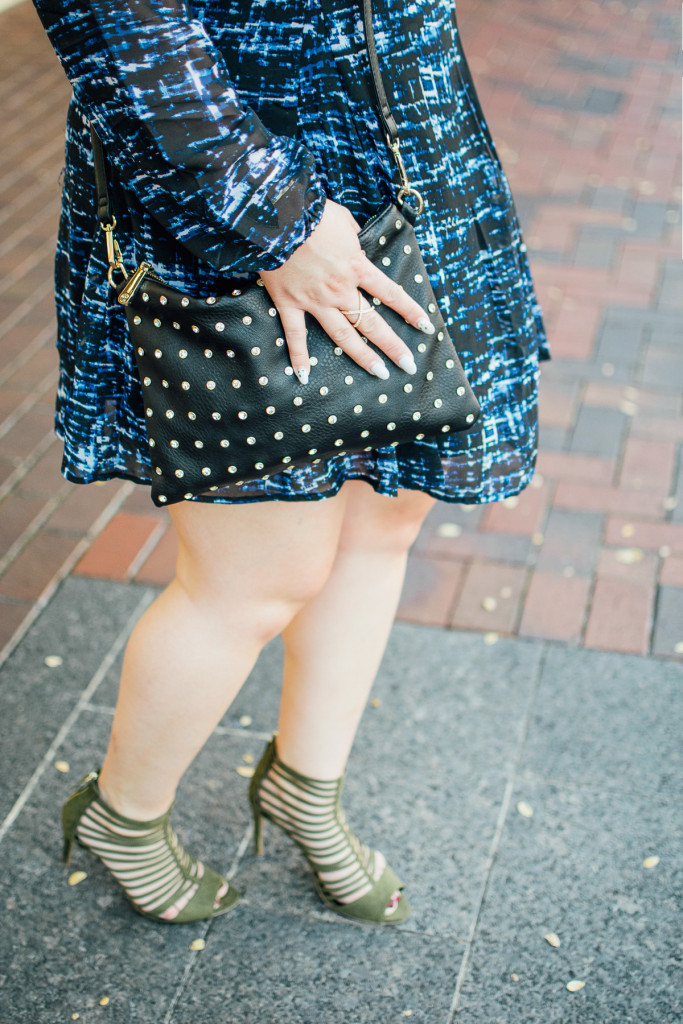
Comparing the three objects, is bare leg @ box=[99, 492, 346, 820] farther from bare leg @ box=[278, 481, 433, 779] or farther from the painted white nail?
the painted white nail

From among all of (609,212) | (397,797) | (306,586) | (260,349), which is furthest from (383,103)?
(609,212)

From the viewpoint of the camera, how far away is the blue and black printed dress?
0.97 m

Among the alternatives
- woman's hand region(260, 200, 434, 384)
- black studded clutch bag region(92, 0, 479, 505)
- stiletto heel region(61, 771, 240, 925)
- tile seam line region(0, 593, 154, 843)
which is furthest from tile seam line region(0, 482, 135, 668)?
woman's hand region(260, 200, 434, 384)

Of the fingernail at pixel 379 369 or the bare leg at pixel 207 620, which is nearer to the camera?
the fingernail at pixel 379 369

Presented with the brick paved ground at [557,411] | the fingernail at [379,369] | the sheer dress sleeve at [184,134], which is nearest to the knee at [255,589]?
the fingernail at [379,369]

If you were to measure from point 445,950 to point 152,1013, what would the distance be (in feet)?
1.50

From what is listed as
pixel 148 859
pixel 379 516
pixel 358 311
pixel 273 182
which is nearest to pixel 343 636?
pixel 379 516

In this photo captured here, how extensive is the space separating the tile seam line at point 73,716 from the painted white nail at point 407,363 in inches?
46.4

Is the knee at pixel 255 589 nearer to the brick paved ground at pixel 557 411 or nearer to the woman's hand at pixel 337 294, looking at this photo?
the woman's hand at pixel 337 294

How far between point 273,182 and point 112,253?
23 cm

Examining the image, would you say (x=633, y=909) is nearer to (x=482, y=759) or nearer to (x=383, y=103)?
(x=482, y=759)

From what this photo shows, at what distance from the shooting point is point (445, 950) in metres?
1.58

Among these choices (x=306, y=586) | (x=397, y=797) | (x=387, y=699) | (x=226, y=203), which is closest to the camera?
(x=226, y=203)

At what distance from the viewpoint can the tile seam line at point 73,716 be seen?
1.81 metres
